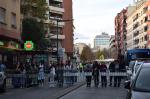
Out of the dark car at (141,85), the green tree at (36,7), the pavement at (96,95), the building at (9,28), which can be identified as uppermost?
the green tree at (36,7)

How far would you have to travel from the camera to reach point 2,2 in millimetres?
40750

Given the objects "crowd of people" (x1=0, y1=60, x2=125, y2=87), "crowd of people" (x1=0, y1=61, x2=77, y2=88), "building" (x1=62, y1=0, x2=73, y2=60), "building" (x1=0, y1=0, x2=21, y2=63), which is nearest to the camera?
"crowd of people" (x1=0, y1=61, x2=77, y2=88)

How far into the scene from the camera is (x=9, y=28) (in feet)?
140

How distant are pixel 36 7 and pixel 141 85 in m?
55.9

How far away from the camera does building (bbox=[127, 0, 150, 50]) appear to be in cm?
13975

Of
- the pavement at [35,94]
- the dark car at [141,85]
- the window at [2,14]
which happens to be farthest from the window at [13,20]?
the dark car at [141,85]

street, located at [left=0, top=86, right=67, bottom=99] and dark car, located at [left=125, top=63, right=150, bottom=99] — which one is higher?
dark car, located at [left=125, top=63, right=150, bottom=99]

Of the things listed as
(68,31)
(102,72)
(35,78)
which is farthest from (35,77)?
(68,31)

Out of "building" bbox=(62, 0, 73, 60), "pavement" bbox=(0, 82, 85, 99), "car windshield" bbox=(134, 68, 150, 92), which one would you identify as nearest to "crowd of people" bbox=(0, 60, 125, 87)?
"pavement" bbox=(0, 82, 85, 99)

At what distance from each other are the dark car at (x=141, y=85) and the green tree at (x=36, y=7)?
5437cm

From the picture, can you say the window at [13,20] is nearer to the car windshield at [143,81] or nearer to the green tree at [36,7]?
the green tree at [36,7]

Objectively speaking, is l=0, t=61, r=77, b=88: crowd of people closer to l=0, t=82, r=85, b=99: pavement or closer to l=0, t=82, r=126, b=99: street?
l=0, t=82, r=85, b=99: pavement

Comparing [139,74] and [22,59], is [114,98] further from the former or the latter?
[22,59]

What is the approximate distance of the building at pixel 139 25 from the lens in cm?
13975
